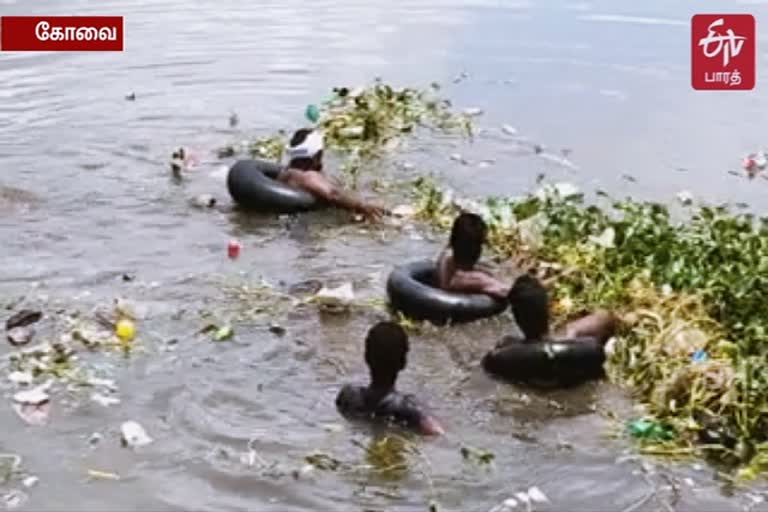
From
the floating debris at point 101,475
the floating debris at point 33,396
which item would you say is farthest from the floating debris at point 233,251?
the floating debris at point 101,475

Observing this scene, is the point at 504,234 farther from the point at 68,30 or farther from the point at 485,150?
the point at 68,30

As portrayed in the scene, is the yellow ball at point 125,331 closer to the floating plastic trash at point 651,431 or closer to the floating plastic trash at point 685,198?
the floating plastic trash at point 651,431

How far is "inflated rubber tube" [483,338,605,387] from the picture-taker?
757cm

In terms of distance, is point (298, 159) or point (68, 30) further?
point (68, 30)

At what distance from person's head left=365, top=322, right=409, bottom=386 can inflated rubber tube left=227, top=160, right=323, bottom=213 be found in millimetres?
3942

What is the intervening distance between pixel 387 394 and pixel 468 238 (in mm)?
1667

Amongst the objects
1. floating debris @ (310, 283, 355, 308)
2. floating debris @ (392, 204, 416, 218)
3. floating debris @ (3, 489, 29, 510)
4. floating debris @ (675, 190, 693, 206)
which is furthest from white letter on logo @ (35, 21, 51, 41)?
floating debris @ (3, 489, 29, 510)

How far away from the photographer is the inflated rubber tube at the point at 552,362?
298 inches

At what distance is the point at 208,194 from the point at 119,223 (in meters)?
1.07

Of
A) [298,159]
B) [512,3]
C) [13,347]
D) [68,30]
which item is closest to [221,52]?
[68,30]

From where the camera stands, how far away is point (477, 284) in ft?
28.5

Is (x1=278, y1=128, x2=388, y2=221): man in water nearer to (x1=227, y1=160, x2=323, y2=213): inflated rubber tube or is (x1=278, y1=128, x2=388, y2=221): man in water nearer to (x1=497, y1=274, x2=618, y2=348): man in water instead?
(x1=227, y1=160, x2=323, y2=213): inflated rubber tube

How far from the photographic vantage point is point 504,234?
996 centimetres

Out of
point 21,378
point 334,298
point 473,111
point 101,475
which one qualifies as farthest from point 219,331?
point 473,111
